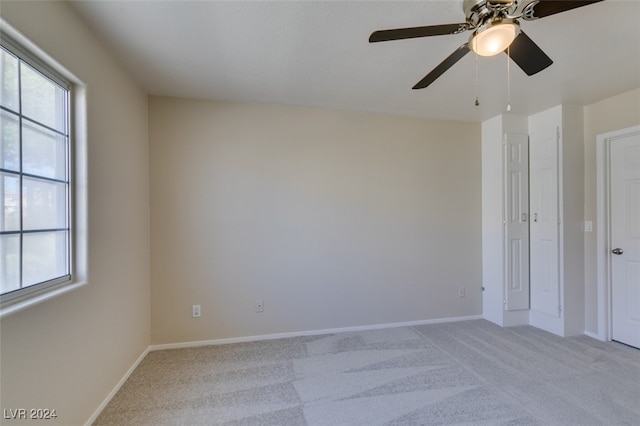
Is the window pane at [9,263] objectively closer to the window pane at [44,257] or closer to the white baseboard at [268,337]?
the window pane at [44,257]

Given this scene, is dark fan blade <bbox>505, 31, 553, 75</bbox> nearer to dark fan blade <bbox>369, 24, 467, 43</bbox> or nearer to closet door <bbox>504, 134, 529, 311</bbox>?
dark fan blade <bbox>369, 24, 467, 43</bbox>

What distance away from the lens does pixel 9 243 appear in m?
1.30

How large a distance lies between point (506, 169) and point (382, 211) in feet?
4.94

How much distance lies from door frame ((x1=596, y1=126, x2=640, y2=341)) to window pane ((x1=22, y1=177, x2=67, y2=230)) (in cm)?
458

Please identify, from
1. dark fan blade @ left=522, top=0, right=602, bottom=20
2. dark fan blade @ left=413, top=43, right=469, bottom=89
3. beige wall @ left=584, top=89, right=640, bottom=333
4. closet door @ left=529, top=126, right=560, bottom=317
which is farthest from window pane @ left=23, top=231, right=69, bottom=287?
beige wall @ left=584, top=89, right=640, bottom=333

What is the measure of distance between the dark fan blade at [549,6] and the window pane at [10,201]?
241 centimetres

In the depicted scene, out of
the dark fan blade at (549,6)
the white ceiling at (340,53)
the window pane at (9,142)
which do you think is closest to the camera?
the dark fan blade at (549,6)

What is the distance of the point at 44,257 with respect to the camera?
153 cm

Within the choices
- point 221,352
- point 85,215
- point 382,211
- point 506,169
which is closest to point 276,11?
point 85,215

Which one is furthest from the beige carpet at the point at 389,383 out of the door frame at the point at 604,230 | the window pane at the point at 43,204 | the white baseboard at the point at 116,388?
the window pane at the point at 43,204

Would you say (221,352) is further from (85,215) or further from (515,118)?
(515,118)

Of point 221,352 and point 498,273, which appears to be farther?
point 498,273

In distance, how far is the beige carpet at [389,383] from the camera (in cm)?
183

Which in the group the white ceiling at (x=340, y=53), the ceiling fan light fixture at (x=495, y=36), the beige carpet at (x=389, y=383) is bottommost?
the beige carpet at (x=389, y=383)
